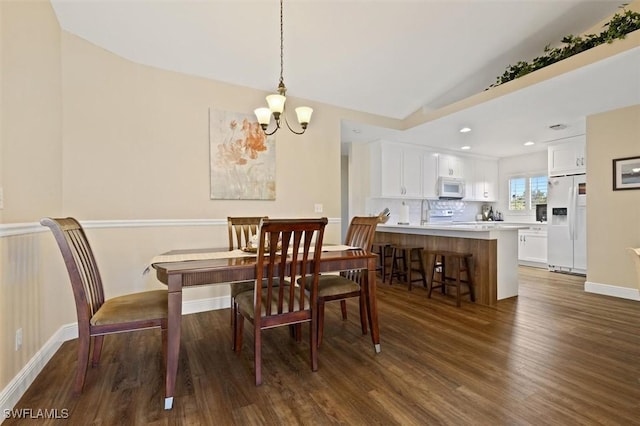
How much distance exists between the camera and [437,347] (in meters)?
2.38

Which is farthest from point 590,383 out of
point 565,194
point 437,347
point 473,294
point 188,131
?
point 565,194

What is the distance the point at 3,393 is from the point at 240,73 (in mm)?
3153

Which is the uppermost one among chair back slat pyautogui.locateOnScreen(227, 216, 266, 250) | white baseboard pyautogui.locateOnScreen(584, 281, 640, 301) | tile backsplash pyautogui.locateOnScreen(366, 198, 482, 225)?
tile backsplash pyautogui.locateOnScreen(366, 198, 482, 225)

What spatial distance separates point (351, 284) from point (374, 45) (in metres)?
2.53

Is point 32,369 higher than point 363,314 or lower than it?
lower

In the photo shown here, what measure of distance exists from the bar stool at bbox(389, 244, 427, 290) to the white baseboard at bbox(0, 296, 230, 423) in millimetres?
2454

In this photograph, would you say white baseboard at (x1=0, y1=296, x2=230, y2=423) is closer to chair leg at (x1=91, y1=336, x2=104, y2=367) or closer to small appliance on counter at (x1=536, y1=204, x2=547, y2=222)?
chair leg at (x1=91, y1=336, x2=104, y2=367)

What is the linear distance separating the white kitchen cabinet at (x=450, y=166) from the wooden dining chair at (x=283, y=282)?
16.3 feet

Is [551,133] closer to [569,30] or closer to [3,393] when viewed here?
[569,30]

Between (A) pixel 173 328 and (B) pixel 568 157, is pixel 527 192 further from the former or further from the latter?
(A) pixel 173 328

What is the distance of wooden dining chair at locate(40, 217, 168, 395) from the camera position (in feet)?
5.56

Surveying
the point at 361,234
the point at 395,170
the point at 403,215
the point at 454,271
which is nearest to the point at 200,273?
the point at 361,234

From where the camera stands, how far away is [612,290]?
12.7 feet

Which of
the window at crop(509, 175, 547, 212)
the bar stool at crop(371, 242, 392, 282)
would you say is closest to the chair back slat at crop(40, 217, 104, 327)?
the bar stool at crop(371, 242, 392, 282)
